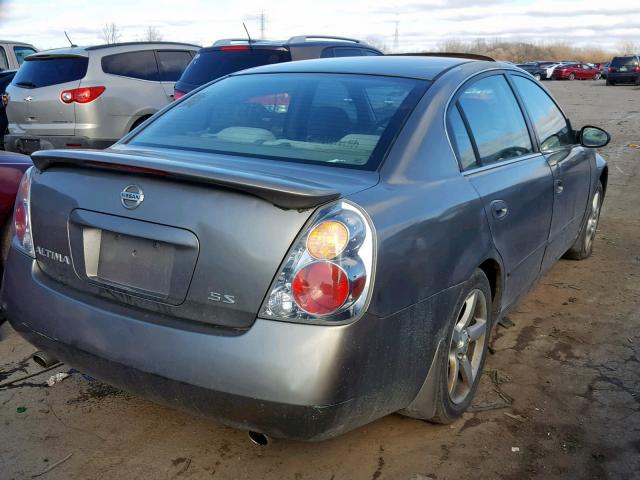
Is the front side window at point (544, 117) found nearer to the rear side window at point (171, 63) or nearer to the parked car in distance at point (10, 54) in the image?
the rear side window at point (171, 63)

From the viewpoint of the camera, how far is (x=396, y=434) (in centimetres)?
299

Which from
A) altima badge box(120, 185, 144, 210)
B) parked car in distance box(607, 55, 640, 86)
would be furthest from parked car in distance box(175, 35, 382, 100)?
parked car in distance box(607, 55, 640, 86)

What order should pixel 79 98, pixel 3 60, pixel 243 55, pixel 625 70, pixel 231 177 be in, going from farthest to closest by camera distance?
pixel 625 70, pixel 3 60, pixel 79 98, pixel 243 55, pixel 231 177

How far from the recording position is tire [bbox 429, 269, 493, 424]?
110 inches

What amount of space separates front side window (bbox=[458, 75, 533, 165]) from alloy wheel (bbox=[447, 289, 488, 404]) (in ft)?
2.32

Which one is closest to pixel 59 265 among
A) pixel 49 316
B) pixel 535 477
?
pixel 49 316

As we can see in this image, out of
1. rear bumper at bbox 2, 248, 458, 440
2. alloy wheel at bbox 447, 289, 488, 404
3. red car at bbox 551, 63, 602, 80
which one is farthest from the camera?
red car at bbox 551, 63, 602, 80

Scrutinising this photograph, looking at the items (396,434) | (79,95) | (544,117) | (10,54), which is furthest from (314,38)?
(10,54)

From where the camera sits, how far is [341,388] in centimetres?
225

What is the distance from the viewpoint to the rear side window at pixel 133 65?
30.3 ft

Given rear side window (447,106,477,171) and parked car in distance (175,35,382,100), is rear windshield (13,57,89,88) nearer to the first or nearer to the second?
parked car in distance (175,35,382,100)

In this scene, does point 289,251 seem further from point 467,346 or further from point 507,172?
point 507,172

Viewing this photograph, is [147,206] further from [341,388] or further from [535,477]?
[535,477]

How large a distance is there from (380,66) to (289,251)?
5.19 feet
